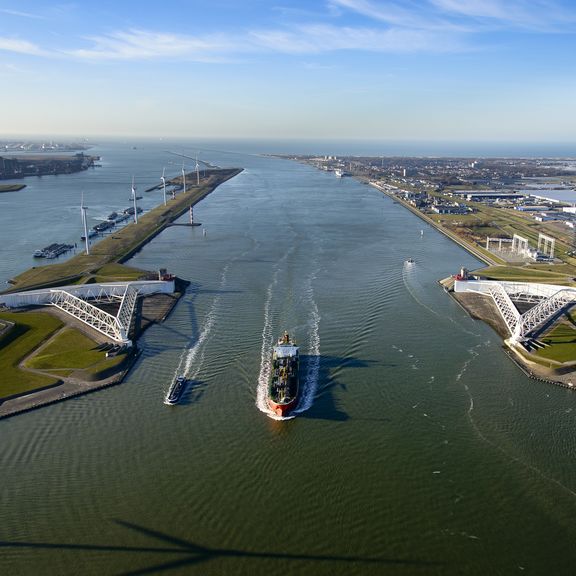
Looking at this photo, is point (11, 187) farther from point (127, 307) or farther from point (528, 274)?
point (528, 274)

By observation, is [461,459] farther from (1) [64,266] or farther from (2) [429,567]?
(1) [64,266]

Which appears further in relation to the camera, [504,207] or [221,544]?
[504,207]

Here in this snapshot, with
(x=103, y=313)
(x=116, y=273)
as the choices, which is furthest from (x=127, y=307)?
(x=116, y=273)

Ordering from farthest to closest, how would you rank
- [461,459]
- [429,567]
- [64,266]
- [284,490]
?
[64,266]
[461,459]
[284,490]
[429,567]

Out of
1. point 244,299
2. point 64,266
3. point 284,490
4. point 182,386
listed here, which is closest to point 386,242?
point 244,299

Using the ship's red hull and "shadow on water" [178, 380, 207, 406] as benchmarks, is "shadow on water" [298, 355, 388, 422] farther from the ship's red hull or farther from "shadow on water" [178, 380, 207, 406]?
"shadow on water" [178, 380, 207, 406]

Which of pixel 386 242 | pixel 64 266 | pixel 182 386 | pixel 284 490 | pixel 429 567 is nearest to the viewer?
pixel 429 567

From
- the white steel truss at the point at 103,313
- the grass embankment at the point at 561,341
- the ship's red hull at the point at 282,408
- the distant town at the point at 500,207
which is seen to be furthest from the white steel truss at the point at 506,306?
the white steel truss at the point at 103,313
